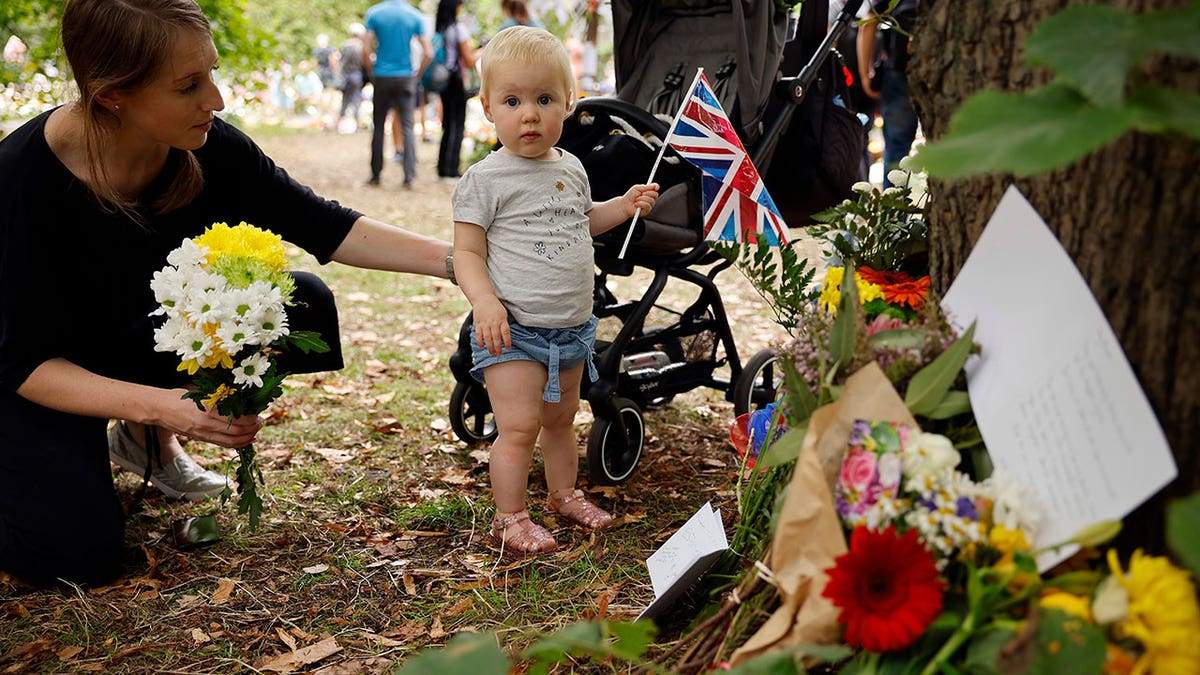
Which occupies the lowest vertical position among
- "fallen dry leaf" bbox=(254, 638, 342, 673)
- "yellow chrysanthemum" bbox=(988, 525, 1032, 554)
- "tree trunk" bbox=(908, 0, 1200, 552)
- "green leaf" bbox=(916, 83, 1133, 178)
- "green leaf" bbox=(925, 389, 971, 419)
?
"fallen dry leaf" bbox=(254, 638, 342, 673)

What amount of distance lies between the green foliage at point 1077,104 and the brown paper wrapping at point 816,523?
1.61ft

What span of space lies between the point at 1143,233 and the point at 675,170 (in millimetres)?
1985

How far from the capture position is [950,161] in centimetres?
104

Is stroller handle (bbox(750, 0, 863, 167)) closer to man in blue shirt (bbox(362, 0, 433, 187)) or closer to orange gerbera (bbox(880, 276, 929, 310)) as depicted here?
orange gerbera (bbox(880, 276, 929, 310))

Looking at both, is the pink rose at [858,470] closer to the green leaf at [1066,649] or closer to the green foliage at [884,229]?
the green leaf at [1066,649]

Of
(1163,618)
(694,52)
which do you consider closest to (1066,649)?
(1163,618)

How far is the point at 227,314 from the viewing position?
2.19m

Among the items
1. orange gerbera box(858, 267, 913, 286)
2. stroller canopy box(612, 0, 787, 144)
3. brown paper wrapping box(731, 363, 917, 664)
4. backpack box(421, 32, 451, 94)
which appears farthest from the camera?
backpack box(421, 32, 451, 94)

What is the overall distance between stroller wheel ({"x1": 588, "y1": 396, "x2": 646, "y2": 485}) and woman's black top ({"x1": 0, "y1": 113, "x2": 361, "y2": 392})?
39.0 inches

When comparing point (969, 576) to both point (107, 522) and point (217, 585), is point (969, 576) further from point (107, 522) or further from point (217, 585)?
point (107, 522)

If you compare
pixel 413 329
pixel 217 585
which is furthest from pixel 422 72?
pixel 217 585

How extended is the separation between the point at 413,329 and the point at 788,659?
4067mm

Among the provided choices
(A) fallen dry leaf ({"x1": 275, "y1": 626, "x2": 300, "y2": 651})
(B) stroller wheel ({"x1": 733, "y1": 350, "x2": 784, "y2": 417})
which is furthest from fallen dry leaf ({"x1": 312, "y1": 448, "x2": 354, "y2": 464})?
(B) stroller wheel ({"x1": 733, "y1": 350, "x2": 784, "y2": 417})

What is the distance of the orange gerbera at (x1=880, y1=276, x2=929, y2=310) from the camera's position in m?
1.82
